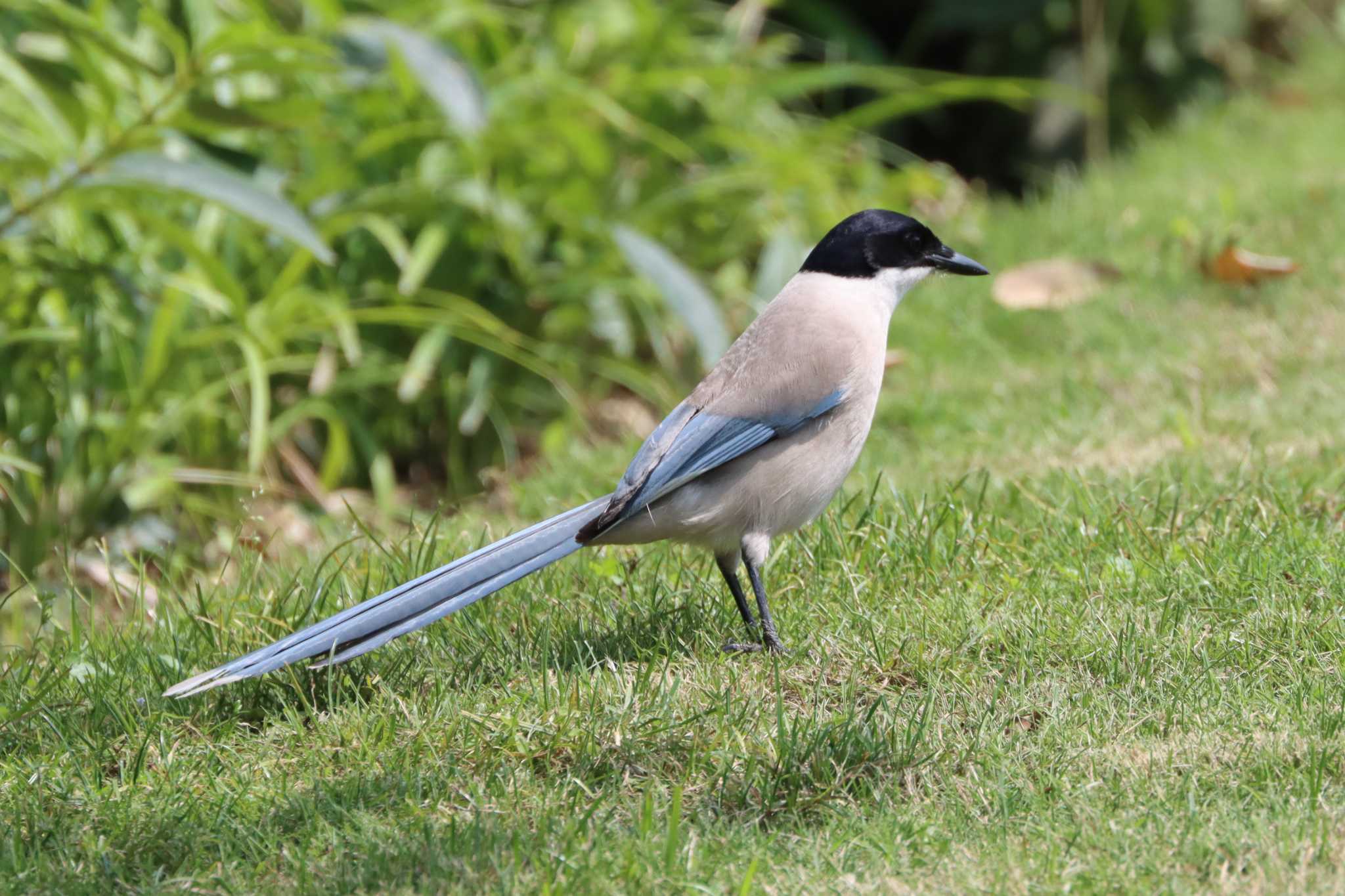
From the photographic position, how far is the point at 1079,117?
9086 mm

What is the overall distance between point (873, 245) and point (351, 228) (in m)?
2.86

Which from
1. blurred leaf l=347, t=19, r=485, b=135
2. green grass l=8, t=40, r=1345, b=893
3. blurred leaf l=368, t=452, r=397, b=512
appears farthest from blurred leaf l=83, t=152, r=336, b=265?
blurred leaf l=368, t=452, r=397, b=512

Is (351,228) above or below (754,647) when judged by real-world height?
above

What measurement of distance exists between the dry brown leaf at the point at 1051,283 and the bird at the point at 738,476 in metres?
2.58

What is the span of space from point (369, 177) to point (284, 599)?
3.05m

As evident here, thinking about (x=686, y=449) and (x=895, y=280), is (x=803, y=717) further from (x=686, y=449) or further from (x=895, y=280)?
(x=895, y=280)

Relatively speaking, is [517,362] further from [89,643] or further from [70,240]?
[89,643]

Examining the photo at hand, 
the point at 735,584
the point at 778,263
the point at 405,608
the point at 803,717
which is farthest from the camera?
the point at 778,263

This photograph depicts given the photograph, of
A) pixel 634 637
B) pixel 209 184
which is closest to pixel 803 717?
pixel 634 637

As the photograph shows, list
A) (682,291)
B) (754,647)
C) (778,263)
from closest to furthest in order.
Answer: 1. (754,647)
2. (682,291)
3. (778,263)

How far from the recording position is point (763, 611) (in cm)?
374

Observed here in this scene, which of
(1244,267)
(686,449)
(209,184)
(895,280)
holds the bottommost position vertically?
(1244,267)

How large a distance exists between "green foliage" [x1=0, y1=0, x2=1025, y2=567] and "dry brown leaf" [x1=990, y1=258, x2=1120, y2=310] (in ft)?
3.35

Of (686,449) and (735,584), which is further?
(735,584)
